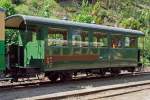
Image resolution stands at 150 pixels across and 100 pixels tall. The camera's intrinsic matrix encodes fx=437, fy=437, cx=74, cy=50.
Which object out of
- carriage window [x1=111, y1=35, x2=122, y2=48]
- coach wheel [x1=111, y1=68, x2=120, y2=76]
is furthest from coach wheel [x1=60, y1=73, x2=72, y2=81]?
coach wheel [x1=111, y1=68, x2=120, y2=76]

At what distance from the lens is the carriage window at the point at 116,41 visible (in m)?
23.2

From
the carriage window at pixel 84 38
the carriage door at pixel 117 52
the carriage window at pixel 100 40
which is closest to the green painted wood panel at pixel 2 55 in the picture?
the carriage window at pixel 84 38

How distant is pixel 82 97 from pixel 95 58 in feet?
21.2

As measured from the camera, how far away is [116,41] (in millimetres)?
23625

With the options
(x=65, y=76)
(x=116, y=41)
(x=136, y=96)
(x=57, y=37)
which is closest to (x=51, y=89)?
(x=57, y=37)

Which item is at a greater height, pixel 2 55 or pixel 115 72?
pixel 2 55

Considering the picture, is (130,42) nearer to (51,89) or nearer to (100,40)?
(100,40)

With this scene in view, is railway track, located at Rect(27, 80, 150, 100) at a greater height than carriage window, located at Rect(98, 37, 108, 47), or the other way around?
carriage window, located at Rect(98, 37, 108, 47)

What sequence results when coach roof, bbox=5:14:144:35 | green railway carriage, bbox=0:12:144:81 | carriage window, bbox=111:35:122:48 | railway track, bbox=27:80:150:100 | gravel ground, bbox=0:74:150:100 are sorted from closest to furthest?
railway track, bbox=27:80:150:100
gravel ground, bbox=0:74:150:100
coach roof, bbox=5:14:144:35
green railway carriage, bbox=0:12:144:81
carriage window, bbox=111:35:122:48

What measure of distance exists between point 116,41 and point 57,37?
533 centimetres

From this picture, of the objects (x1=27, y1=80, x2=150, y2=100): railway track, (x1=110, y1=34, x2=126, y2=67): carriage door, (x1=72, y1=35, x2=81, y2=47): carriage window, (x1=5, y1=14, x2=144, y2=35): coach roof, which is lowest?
(x1=27, y1=80, x2=150, y2=100): railway track

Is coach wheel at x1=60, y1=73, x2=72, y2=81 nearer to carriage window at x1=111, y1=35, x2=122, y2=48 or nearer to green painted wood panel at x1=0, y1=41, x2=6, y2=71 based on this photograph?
carriage window at x1=111, y1=35, x2=122, y2=48

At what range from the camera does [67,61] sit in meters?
19.7

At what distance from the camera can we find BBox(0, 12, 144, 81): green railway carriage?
60.6 feet
